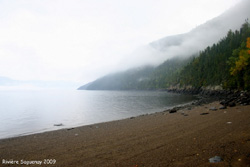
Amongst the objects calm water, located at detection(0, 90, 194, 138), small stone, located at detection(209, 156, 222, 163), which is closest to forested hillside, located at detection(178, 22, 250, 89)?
calm water, located at detection(0, 90, 194, 138)

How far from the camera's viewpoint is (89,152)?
998 centimetres

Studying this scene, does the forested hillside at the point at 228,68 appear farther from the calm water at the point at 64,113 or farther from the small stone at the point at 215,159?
the small stone at the point at 215,159

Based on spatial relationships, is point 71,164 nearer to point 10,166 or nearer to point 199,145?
point 10,166

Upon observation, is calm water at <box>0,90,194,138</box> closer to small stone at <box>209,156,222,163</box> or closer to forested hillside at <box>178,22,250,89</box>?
forested hillside at <box>178,22,250,89</box>

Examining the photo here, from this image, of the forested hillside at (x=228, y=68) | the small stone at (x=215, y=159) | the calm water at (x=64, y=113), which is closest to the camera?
the small stone at (x=215, y=159)

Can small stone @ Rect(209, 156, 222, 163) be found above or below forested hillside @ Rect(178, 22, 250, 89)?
below

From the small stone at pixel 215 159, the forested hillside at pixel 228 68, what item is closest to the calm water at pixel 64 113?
the forested hillside at pixel 228 68

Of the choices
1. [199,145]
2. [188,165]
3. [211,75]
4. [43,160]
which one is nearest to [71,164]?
[43,160]

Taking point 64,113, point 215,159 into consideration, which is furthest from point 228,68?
point 215,159

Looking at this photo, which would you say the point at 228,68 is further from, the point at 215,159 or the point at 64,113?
the point at 215,159

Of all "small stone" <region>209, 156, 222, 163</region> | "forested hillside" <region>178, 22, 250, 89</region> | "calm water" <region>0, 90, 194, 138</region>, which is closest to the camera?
"small stone" <region>209, 156, 222, 163</region>

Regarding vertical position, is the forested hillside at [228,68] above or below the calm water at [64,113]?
above

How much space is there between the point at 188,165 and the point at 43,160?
941 cm

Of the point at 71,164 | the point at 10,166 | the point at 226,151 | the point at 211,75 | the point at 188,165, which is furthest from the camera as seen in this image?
the point at 211,75
